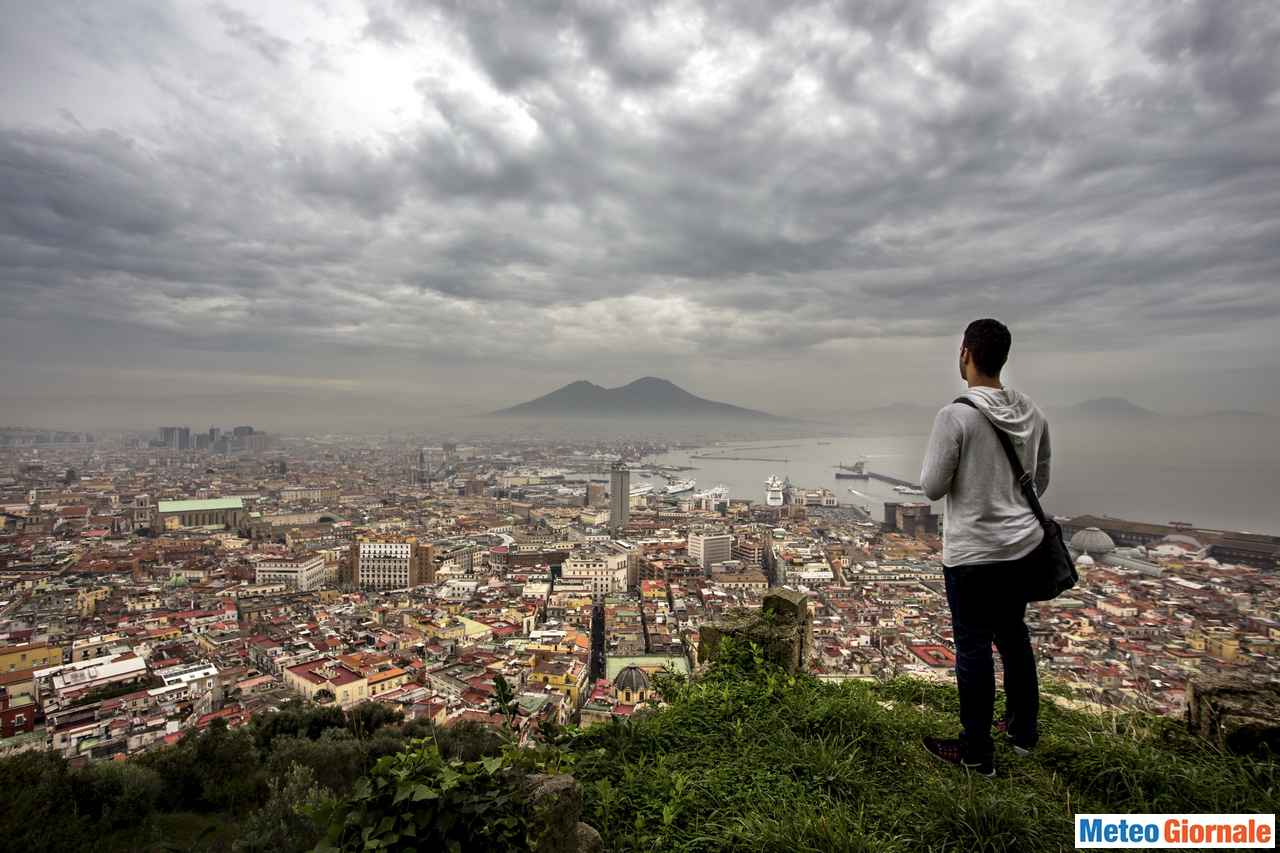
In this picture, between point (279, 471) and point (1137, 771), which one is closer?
point (1137, 771)

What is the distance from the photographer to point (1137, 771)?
2115mm

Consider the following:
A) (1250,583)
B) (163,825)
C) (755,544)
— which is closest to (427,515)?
(755,544)

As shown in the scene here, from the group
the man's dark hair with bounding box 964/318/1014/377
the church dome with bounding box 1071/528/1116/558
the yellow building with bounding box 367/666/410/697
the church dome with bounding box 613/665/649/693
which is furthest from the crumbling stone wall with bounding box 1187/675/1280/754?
the church dome with bounding box 1071/528/1116/558

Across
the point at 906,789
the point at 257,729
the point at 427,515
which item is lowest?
the point at 427,515

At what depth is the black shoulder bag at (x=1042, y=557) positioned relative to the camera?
203cm

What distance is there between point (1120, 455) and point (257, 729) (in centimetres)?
3476

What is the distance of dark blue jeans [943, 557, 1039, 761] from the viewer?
2.07m

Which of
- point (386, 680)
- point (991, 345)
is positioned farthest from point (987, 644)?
point (386, 680)

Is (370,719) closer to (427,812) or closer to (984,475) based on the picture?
(427,812)

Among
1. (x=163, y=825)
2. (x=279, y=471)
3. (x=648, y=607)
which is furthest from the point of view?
(x=279, y=471)

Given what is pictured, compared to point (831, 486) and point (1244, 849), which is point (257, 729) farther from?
point (831, 486)

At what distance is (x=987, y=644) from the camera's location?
215 cm

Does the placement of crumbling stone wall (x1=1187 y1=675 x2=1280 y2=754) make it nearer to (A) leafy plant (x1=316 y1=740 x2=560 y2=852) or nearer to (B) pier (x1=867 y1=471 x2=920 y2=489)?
(A) leafy plant (x1=316 y1=740 x2=560 y2=852)

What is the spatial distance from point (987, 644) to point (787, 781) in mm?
910
